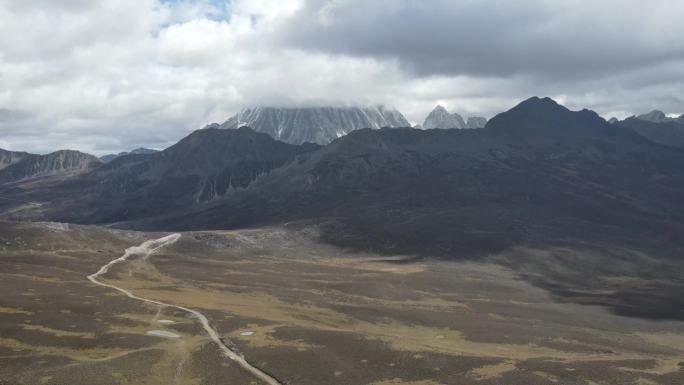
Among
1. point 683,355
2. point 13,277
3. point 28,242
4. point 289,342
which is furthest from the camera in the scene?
point 28,242

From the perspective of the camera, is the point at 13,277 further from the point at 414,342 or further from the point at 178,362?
the point at 414,342

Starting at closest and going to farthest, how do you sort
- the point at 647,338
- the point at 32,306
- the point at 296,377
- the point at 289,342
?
the point at 296,377 → the point at 289,342 → the point at 32,306 → the point at 647,338

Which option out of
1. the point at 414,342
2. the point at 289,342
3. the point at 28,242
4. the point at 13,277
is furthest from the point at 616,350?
the point at 28,242

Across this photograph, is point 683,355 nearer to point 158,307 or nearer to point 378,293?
point 378,293

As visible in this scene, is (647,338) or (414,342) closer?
(414,342)

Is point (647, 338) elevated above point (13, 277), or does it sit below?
below

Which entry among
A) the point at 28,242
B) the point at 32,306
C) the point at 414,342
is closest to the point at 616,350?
the point at 414,342
